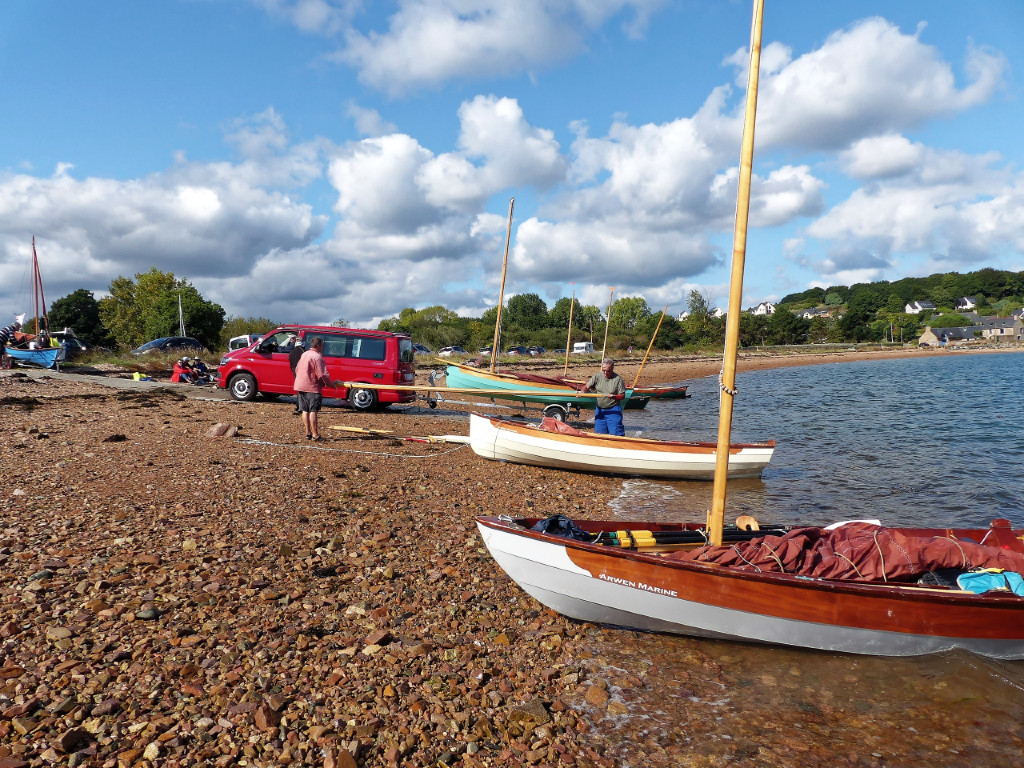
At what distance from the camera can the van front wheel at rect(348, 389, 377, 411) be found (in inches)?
736

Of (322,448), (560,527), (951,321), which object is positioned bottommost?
(322,448)

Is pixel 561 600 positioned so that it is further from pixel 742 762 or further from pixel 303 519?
pixel 303 519

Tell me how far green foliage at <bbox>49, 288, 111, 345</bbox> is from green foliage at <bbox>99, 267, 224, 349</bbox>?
12.6ft

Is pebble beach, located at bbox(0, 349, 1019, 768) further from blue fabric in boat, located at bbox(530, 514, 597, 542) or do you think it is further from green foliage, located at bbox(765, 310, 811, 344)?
green foliage, located at bbox(765, 310, 811, 344)

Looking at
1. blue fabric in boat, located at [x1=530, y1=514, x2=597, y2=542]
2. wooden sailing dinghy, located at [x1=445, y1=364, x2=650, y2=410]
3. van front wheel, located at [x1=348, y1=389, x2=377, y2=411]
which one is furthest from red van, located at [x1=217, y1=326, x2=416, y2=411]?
blue fabric in boat, located at [x1=530, y1=514, x2=597, y2=542]

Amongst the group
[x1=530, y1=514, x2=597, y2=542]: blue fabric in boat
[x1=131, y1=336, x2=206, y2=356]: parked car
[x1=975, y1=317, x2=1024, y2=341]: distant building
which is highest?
[x1=975, y1=317, x2=1024, y2=341]: distant building

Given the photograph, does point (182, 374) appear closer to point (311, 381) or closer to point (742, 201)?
point (311, 381)

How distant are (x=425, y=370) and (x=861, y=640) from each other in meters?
38.1

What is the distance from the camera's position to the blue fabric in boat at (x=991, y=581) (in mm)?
5625

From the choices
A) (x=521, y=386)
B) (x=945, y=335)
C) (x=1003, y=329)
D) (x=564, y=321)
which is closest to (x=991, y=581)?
(x=521, y=386)

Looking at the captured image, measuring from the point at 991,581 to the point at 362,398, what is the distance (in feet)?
52.5

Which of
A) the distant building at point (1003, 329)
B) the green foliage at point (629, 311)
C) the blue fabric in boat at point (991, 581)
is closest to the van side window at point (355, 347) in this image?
the blue fabric in boat at point (991, 581)

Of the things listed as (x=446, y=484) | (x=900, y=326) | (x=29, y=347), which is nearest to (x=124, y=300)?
(x=29, y=347)

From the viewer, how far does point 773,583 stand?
5.20 metres
